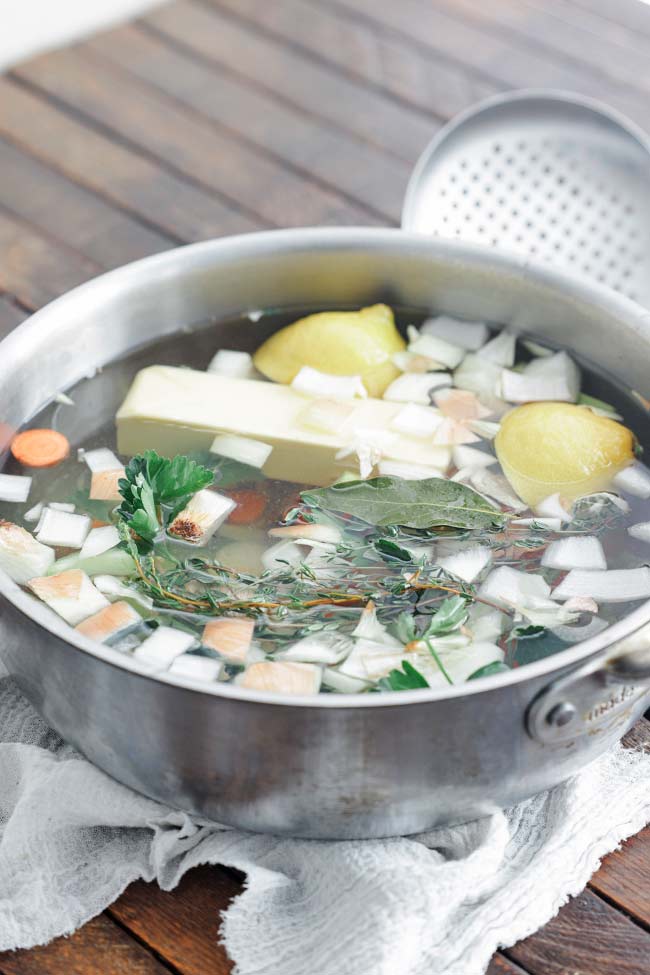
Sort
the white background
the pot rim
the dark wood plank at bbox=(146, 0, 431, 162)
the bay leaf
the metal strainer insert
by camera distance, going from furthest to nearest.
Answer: the white background
the dark wood plank at bbox=(146, 0, 431, 162)
the metal strainer insert
the bay leaf
the pot rim

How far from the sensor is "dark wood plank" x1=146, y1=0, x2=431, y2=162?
7.26 ft

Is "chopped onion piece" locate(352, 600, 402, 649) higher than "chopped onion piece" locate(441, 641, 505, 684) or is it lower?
lower

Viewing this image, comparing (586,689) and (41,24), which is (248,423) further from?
(41,24)

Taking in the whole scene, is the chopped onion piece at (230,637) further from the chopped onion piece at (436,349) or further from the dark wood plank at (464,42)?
the dark wood plank at (464,42)

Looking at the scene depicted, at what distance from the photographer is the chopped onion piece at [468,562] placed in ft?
4.08

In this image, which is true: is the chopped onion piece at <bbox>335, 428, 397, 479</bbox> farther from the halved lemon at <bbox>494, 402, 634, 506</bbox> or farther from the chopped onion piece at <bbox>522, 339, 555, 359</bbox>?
the chopped onion piece at <bbox>522, 339, 555, 359</bbox>

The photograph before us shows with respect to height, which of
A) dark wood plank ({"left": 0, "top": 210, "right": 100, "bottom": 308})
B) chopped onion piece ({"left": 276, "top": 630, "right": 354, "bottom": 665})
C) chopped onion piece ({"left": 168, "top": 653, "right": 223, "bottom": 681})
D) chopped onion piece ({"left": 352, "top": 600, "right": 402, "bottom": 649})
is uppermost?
chopped onion piece ({"left": 352, "top": 600, "right": 402, "bottom": 649})

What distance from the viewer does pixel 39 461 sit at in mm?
1411

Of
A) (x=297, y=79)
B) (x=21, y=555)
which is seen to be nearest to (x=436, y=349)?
(x=21, y=555)

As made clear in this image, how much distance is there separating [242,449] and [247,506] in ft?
0.34

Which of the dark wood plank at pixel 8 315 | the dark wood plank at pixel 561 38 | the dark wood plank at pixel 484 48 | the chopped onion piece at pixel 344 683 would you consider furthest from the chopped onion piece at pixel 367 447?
the dark wood plank at pixel 561 38

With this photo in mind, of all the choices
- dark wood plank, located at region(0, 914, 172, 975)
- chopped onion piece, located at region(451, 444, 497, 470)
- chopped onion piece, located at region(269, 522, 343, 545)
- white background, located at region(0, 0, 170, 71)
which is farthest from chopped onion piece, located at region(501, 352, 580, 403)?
white background, located at region(0, 0, 170, 71)

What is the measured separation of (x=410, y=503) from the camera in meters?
1.31

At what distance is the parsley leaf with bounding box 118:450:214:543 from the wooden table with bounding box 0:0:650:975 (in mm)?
698
